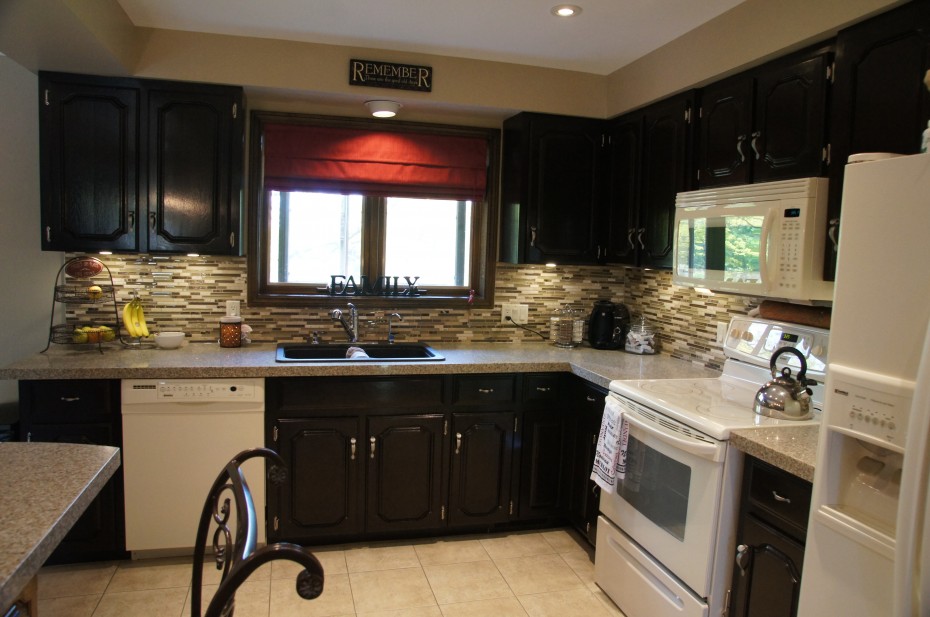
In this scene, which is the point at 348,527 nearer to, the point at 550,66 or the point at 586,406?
the point at 586,406

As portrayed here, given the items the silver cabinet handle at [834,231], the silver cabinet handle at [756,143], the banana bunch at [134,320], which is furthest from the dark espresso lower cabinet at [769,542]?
the banana bunch at [134,320]

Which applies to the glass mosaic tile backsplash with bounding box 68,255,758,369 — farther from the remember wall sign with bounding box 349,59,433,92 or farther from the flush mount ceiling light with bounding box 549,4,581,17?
the flush mount ceiling light with bounding box 549,4,581,17

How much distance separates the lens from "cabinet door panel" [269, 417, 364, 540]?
9.70ft

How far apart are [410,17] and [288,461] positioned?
2.01 m

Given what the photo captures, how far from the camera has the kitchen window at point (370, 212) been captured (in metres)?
3.41

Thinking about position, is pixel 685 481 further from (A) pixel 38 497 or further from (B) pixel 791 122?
(A) pixel 38 497

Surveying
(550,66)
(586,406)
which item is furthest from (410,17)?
(586,406)

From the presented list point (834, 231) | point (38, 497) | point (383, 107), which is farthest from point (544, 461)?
point (38, 497)

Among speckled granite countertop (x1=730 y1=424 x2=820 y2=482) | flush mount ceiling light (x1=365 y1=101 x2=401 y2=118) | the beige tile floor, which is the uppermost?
flush mount ceiling light (x1=365 y1=101 x2=401 y2=118)

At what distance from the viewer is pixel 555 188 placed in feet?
11.4

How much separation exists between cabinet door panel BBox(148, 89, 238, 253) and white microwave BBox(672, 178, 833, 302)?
6.89 feet

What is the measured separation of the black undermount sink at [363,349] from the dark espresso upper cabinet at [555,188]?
2.30 ft

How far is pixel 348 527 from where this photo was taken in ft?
10.1

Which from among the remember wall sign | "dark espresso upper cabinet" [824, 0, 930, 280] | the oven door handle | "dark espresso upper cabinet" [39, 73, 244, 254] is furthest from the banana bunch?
"dark espresso upper cabinet" [824, 0, 930, 280]
